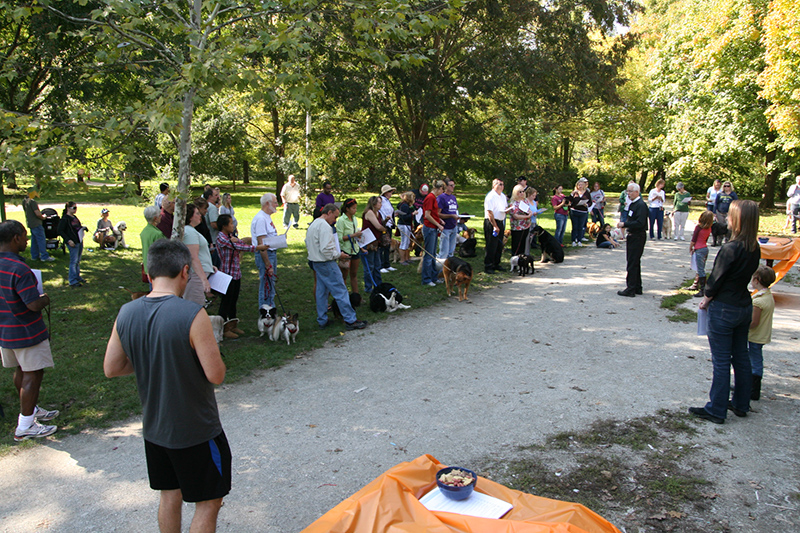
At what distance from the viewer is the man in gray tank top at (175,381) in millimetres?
2887

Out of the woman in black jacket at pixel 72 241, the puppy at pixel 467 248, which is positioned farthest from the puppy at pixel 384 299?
the woman in black jacket at pixel 72 241

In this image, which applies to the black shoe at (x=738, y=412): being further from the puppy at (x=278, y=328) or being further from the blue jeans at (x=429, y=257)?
the blue jeans at (x=429, y=257)

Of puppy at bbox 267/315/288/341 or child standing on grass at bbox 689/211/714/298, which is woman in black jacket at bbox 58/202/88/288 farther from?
child standing on grass at bbox 689/211/714/298

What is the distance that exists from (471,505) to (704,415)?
132 inches

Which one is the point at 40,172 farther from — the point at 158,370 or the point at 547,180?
the point at 547,180

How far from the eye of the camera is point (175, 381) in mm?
2912

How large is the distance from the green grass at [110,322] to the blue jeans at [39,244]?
341mm

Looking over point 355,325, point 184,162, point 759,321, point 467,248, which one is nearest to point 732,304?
point 759,321

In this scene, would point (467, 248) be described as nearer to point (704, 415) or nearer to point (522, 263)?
point (522, 263)

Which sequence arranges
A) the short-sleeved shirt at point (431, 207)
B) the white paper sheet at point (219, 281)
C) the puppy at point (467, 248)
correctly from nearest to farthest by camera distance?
1. the white paper sheet at point (219, 281)
2. the short-sleeved shirt at point (431, 207)
3. the puppy at point (467, 248)

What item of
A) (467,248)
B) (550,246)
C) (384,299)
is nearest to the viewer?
(384,299)

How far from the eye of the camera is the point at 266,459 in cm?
470

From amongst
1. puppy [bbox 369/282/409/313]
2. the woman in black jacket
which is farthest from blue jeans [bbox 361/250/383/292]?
the woman in black jacket

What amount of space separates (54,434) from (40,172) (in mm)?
2603
